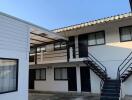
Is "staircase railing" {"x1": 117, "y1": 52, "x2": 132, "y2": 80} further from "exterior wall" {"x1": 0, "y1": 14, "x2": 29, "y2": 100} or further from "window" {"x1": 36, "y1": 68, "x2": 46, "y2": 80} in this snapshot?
"window" {"x1": 36, "y1": 68, "x2": 46, "y2": 80}

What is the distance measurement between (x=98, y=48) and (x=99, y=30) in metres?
1.55

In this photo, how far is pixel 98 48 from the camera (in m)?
16.6

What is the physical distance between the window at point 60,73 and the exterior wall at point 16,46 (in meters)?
8.49

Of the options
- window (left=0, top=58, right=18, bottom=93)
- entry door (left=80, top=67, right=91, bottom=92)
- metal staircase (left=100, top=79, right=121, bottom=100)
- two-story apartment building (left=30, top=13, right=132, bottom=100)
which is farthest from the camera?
entry door (left=80, top=67, right=91, bottom=92)

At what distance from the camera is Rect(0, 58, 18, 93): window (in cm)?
934

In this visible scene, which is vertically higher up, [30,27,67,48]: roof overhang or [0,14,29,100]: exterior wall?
[30,27,67,48]: roof overhang

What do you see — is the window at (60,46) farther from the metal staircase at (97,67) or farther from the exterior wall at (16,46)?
the exterior wall at (16,46)

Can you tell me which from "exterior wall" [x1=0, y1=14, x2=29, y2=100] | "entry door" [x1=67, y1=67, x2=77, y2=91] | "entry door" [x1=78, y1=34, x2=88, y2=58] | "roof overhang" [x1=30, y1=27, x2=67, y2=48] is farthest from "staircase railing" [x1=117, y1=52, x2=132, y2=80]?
"exterior wall" [x1=0, y1=14, x2=29, y2=100]

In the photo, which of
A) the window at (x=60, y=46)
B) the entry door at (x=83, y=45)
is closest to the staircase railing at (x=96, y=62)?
the entry door at (x=83, y=45)

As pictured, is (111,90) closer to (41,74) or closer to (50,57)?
(50,57)

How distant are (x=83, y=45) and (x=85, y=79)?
3064 mm

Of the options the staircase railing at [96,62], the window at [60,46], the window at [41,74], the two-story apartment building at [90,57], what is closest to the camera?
the two-story apartment building at [90,57]

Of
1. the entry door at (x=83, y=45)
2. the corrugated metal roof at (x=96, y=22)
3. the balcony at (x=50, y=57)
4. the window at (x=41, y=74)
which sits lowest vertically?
the window at (x=41, y=74)

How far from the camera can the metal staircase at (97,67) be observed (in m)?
15.4
